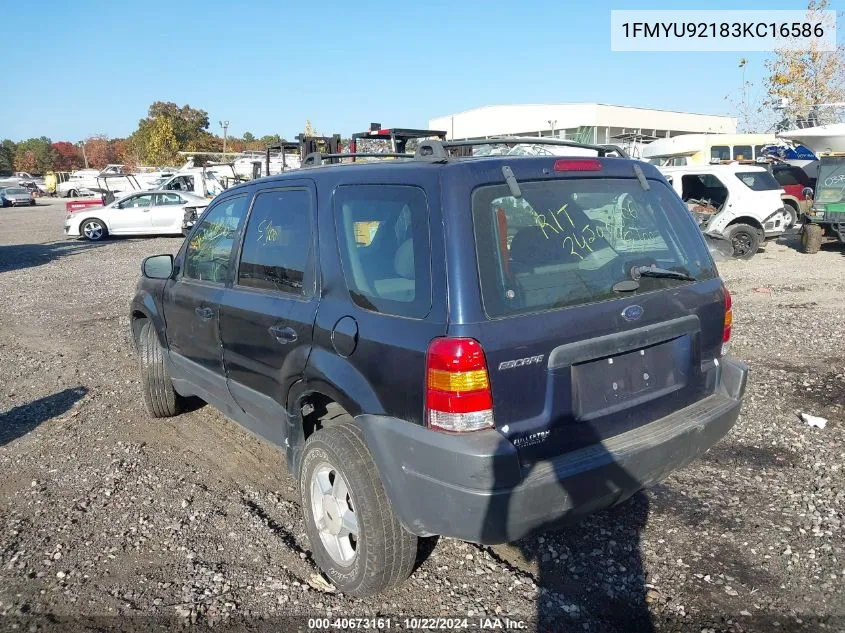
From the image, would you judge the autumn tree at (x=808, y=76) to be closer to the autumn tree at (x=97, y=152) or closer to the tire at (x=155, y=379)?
the tire at (x=155, y=379)

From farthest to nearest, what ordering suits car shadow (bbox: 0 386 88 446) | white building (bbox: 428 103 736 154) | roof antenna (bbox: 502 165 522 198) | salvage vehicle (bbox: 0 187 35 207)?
white building (bbox: 428 103 736 154) → salvage vehicle (bbox: 0 187 35 207) → car shadow (bbox: 0 386 88 446) → roof antenna (bbox: 502 165 522 198)

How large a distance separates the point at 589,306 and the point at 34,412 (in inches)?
195

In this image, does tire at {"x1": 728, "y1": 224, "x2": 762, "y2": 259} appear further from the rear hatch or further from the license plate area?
the license plate area

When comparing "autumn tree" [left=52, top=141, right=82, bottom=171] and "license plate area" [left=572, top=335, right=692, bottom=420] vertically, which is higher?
"autumn tree" [left=52, top=141, right=82, bottom=171]

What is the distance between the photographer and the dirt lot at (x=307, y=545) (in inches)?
117

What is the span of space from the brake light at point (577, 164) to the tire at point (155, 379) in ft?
11.2

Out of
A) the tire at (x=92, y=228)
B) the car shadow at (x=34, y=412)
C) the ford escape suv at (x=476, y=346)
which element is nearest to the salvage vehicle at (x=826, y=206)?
the ford escape suv at (x=476, y=346)

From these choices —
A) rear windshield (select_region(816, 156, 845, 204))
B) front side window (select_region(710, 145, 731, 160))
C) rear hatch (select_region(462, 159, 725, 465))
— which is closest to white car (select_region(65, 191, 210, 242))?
rear windshield (select_region(816, 156, 845, 204))

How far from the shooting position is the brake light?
116 inches

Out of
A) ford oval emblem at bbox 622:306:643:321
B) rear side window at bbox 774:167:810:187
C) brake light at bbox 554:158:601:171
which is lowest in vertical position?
ford oval emblem at bbox 622:306:643:321

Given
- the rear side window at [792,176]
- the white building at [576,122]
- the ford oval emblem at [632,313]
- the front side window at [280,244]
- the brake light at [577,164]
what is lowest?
the ford oval emblem at [632,313]

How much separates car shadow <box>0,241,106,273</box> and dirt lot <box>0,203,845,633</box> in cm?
1165

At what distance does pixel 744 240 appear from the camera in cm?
1370

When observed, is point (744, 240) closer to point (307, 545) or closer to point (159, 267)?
point (159, 267)
